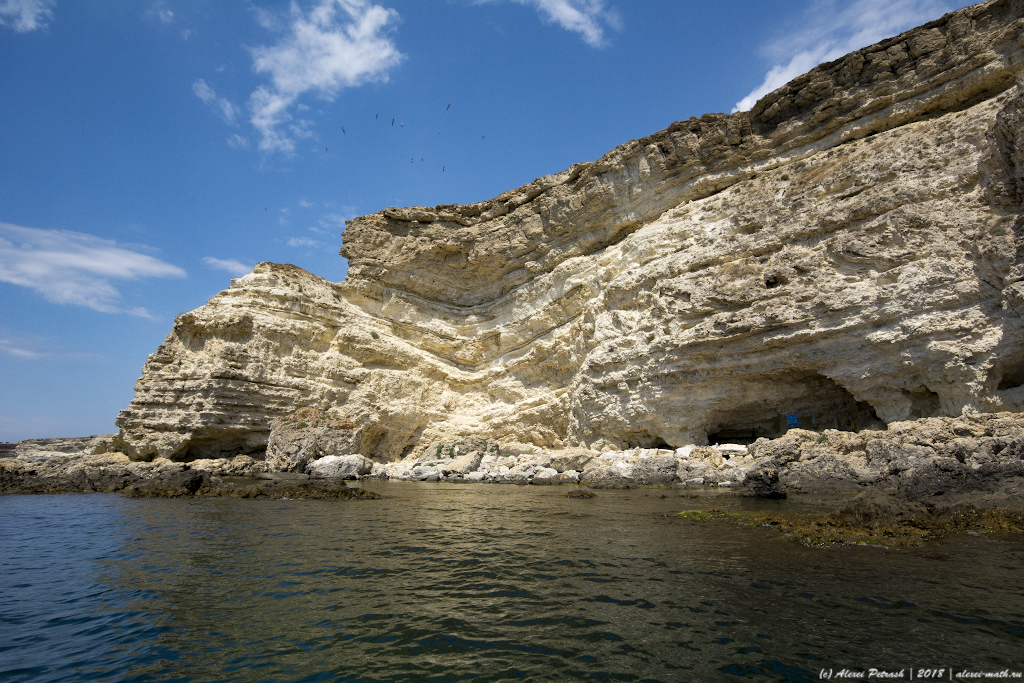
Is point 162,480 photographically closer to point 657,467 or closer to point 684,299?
point 657,467

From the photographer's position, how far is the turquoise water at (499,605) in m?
3.99

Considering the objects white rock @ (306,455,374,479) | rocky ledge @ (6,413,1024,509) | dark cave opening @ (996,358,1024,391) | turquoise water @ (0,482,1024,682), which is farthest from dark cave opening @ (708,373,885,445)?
white rock @ (306,455,374,479)

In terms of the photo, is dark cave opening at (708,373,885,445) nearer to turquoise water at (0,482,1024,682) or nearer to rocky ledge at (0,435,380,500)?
turquoise water at (0,482,1024,682)

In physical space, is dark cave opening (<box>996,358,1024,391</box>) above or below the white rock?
above

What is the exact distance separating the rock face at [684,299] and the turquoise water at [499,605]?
400 inches

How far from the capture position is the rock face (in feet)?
51.1

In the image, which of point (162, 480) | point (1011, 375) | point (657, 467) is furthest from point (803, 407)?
point (162, 480)

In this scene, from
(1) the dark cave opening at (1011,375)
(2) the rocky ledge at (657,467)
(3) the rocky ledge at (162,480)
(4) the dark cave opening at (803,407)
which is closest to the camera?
(2) the rocky ledge at (657,467)

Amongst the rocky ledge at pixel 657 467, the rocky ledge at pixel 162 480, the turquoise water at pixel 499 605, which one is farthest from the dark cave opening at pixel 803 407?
the rocky ledge at pixel 162 480

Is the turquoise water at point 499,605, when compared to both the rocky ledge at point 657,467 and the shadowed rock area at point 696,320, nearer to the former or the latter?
the rocky ledge at point 657,467

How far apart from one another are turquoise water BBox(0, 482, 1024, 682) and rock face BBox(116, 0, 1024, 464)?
1016cm

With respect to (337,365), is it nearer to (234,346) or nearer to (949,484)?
(234,346)

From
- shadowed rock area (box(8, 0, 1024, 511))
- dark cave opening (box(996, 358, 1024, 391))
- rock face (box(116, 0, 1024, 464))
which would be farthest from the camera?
rock face (box(116, 0, 1024, 464))

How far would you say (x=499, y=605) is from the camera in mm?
5426
